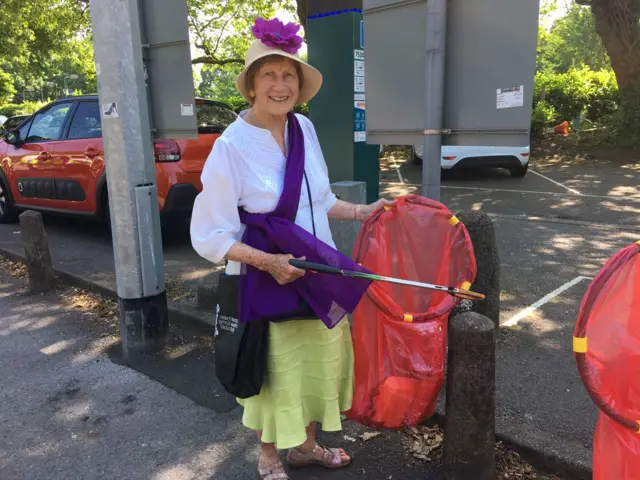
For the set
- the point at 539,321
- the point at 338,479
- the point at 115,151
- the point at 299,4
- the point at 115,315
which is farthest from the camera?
the point at 299,4

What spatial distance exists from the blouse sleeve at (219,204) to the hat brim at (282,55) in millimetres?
306

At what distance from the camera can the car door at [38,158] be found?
22.5ft

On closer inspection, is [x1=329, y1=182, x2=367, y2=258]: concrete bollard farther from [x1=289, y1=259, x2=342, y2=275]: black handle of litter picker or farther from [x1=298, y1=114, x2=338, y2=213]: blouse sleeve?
[x1=289, y1=259, x2=342, y2=275]: black handle of litter picker

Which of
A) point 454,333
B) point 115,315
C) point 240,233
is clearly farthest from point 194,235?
point 115,315

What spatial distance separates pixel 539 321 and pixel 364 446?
6.41ft

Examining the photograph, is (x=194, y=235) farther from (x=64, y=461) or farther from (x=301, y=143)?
(x=64, y=461)

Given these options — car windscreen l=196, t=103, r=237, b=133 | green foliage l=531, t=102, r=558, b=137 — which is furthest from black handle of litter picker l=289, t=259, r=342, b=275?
green foliage l=531, t=102, r=558, b=137

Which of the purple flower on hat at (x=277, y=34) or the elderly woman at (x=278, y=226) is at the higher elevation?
the purple flower on hat at (x=277, y=34)

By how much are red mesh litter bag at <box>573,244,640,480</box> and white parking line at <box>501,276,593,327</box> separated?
235 centimetres

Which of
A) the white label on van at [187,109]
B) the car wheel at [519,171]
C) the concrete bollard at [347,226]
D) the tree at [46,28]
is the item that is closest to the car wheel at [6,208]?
the white label on van at [187,109]

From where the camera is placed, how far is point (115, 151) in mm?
3404

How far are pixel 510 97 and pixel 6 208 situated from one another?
8004mm

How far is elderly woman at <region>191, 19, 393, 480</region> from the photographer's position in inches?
78.9

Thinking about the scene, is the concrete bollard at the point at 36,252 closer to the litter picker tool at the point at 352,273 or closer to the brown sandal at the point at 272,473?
the brown sandal at the point at 272,473
